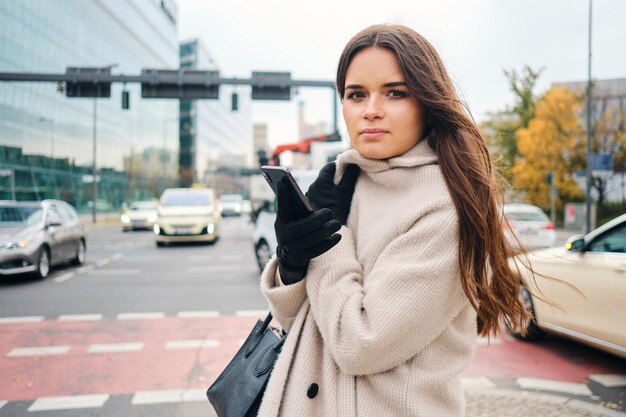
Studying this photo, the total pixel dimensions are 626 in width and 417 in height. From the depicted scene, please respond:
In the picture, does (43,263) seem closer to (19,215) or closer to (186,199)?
(19,215)

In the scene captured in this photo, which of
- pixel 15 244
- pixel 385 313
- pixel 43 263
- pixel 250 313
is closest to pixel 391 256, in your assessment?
pixel 385 313

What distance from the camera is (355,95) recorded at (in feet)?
4.36

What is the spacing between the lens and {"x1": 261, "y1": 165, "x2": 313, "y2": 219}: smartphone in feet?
3.96

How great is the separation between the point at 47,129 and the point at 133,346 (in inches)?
1392

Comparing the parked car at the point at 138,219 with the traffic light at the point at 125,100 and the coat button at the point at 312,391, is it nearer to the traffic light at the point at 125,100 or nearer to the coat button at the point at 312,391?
the traffic light at the point at 125,100

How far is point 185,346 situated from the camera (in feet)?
17.0

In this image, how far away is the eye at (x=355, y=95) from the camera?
132 cm

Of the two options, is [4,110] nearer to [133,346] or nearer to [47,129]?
[47,129]

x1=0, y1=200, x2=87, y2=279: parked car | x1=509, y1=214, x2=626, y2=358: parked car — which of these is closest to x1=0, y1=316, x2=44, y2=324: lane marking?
x1=0, y1=200, x2=87, y2=279: parked car

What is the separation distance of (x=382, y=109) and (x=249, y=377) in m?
0.78

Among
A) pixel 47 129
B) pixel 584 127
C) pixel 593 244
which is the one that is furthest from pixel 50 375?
pixel 47 129

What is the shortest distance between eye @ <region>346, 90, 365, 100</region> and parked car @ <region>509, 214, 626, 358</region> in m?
3.25

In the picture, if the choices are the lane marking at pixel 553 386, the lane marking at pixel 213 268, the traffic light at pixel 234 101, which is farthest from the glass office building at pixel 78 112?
the lane marking at pixel 553 386

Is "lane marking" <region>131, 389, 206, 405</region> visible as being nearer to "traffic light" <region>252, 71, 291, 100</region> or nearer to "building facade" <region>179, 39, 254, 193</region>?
"traffic light" <region>252, 71, 291, 100</region>
